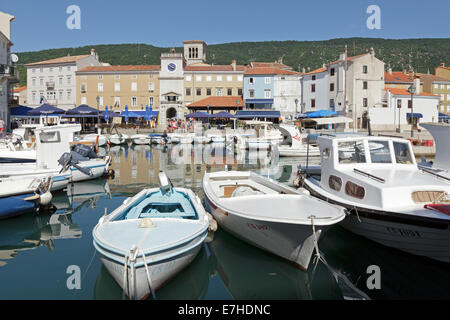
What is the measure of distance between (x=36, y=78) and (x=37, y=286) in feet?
246

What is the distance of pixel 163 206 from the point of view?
12070mm

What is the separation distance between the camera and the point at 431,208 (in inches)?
370

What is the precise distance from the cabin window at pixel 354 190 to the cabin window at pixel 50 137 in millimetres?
14030

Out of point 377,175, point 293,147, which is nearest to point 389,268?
point 377,175

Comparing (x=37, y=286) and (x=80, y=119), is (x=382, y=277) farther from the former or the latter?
(x=80, y=119)

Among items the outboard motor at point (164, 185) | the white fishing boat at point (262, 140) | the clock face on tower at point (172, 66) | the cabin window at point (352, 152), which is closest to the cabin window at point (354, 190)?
the cabin window at point (352, 152)

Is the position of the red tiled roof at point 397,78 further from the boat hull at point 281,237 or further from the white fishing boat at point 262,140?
the boat hull at point 281,237

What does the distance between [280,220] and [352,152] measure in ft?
17.7

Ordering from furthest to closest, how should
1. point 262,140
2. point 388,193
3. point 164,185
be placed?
point 262,140 → point 164,185 → point 388,193

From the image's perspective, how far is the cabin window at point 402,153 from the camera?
41.7ft

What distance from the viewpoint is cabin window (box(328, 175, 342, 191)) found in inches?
469

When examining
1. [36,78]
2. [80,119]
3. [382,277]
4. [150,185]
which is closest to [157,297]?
[382,277]

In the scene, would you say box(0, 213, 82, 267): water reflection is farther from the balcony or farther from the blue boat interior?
the balcony

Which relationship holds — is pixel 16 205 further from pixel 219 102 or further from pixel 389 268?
pixel 219 102
